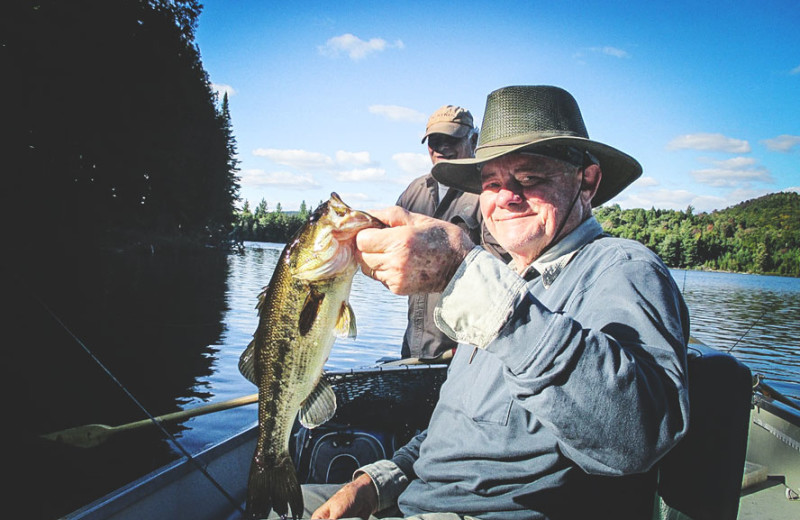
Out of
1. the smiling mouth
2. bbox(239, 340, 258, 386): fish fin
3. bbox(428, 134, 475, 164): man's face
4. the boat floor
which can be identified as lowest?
the boat floor

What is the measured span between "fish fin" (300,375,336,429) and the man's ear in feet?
5.44

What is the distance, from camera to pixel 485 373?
83.8 inches

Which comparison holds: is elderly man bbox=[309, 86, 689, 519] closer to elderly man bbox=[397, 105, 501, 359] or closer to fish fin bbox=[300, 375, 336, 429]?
fish fin bbox=[300, 375, 336, 429]

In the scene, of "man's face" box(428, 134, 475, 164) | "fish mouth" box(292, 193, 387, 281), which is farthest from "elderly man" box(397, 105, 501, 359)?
"fish mouth" box(292, 193, 387, 281)

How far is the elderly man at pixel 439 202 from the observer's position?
511 centimetres

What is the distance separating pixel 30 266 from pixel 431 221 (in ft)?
93.3

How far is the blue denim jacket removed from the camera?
1.37 m

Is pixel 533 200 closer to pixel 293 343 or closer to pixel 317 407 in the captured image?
pixel 293 343

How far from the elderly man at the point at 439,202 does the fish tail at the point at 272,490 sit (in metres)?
2.74

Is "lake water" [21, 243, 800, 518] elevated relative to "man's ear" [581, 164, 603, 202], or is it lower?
lower

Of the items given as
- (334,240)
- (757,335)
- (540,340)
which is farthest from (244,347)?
(757,335)

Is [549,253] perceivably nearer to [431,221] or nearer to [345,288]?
[431,221]

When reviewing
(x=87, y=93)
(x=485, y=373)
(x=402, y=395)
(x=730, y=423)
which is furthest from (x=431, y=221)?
(x=87, y=93)

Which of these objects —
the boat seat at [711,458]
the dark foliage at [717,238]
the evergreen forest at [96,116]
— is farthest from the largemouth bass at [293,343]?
the dark foliage at [717,238]
